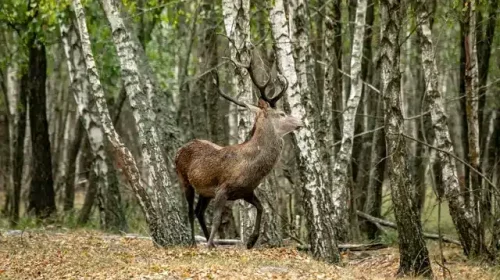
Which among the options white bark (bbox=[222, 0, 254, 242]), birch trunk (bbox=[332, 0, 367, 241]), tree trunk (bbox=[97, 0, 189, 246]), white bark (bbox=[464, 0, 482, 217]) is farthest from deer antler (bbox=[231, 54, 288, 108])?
white bark (bbox=[464, 0, 482, 217])

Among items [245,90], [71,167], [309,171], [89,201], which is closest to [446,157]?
[309,171]

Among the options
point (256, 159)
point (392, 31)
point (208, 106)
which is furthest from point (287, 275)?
point (208, 106)

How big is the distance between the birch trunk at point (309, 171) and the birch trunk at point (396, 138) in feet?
3.52

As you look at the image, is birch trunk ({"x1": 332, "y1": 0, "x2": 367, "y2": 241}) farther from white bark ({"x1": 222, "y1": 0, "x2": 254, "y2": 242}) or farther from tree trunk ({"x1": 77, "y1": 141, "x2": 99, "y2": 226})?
tree trunk ({"x1": 77, "y1": 141, "x2": 99, "y2": 226})

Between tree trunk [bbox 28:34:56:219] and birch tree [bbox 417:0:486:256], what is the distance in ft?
33.5

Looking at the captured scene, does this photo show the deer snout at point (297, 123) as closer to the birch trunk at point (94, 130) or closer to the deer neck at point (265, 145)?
the deer neck at point (265, 145)

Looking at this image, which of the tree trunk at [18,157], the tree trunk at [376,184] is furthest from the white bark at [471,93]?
the tree trunk at [18,157]

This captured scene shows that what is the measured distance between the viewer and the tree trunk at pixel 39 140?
21172 millimetres

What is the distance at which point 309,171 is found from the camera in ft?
39.9

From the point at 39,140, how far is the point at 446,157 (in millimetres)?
10963

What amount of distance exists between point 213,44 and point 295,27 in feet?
22.0

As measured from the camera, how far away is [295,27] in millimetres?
14148

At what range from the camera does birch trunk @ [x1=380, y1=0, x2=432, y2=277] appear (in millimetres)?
11492

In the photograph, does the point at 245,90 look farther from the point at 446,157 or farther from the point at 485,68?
the point at 485,68
